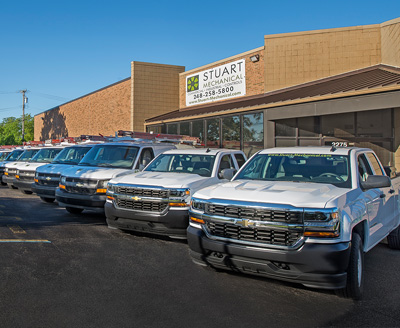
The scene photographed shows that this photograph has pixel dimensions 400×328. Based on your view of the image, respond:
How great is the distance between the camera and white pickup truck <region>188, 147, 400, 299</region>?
Result: 13.7ft

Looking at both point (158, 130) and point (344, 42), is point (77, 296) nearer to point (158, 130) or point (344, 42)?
point (344, 42)

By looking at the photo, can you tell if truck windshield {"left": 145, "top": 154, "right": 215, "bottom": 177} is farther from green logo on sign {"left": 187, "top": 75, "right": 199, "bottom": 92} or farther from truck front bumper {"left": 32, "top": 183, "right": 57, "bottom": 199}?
green logo on sign {"left": 187, "top": 75, "right": 199, "bottom": 92}

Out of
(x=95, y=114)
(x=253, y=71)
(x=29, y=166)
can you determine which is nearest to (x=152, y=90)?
(x=95, y=114)

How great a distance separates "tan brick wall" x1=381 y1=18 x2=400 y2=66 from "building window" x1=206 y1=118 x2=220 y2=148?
814 centimetres

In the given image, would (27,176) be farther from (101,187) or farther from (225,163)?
(225,163)

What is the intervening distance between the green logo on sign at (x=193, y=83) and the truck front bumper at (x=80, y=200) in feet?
51.3

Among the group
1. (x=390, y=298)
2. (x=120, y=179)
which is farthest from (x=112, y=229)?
(x=390, y=298)

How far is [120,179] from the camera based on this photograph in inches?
296

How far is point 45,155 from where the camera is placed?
15.3m

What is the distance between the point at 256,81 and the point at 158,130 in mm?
8249

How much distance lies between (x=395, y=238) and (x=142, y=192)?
4.38m

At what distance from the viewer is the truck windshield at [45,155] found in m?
14.8

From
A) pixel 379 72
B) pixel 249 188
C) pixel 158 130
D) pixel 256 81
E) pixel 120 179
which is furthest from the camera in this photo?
pixel 158 130

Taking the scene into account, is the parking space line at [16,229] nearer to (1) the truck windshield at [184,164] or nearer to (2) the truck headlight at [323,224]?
(1) the truck windshield at [184,164]
